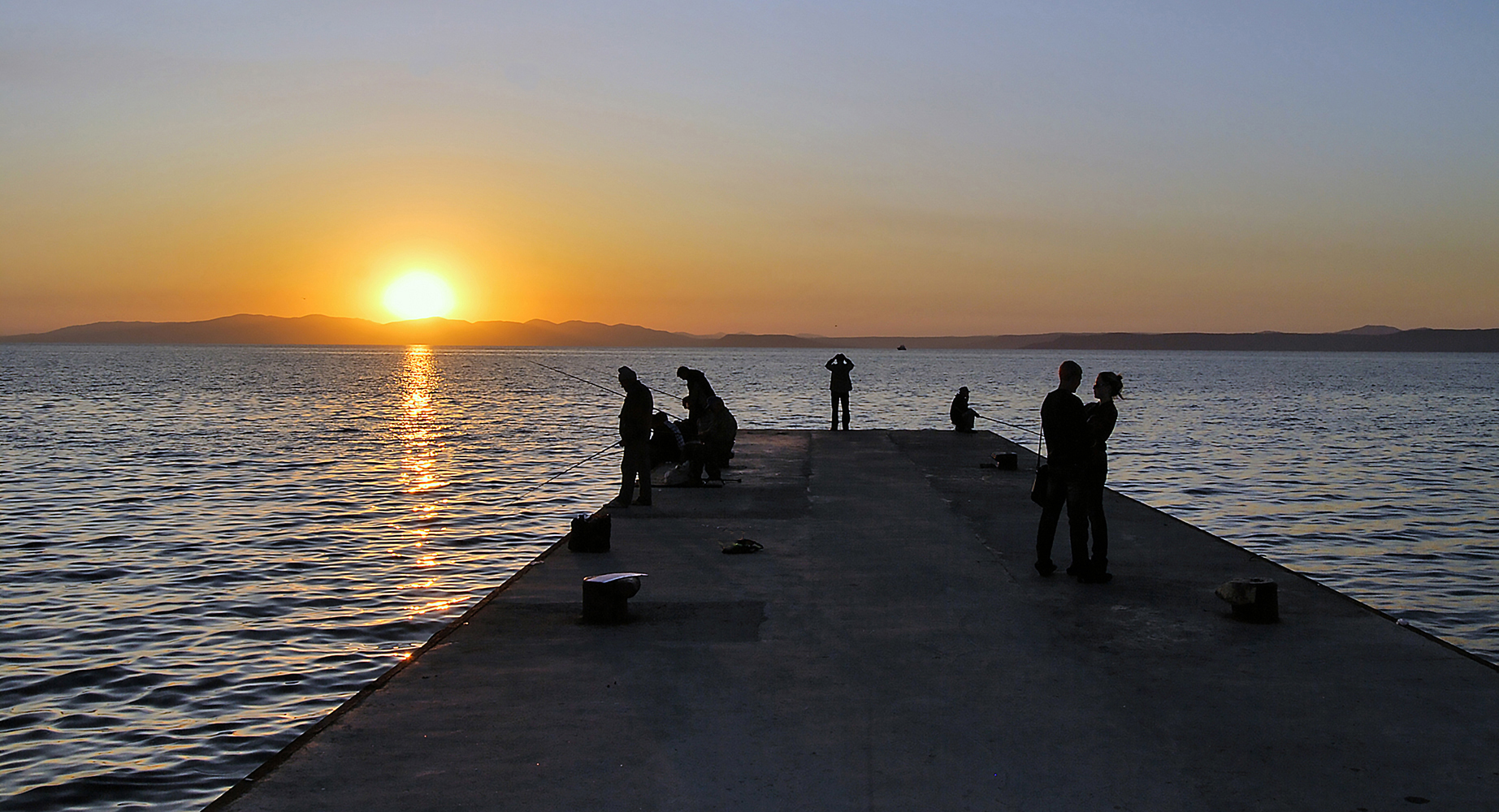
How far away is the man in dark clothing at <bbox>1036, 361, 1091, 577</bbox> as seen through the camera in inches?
353

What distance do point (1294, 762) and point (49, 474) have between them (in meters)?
26.5

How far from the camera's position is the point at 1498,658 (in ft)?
33.4

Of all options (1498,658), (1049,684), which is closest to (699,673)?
(1049,684)

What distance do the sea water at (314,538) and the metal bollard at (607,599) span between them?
2277mm

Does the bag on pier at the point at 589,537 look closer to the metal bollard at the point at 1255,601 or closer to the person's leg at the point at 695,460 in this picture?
the person's leg at the point at 695,460

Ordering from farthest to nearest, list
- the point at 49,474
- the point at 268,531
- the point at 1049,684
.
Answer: the point at 49,474
the point at 268,531
the point at 1049,684

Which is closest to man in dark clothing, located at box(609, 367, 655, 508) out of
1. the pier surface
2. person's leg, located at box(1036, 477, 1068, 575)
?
the pier surface

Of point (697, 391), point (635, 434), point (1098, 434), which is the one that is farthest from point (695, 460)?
point (1098, 434)

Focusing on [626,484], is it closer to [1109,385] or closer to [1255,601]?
[1109,385]

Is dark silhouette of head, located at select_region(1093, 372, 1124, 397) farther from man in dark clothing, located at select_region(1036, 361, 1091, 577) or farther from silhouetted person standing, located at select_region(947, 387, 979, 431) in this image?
silhouetted person standing, located at select_region(947, 387, 979, 431)

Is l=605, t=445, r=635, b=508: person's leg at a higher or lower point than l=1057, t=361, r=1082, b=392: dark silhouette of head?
lower

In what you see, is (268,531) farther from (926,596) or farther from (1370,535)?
(1370,535)

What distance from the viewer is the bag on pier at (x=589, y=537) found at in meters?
11.0

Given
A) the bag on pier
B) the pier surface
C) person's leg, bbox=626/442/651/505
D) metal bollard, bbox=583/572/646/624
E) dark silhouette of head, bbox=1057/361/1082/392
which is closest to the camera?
the pier surface
